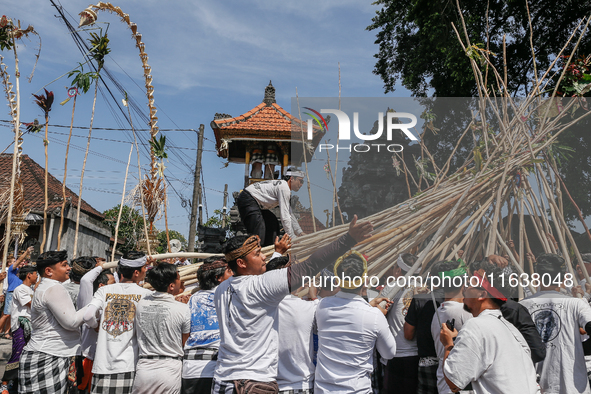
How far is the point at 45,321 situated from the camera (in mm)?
3033

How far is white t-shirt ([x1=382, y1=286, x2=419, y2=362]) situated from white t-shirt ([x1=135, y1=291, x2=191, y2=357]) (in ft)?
4.42

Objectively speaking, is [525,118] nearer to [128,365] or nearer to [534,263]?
[534,263]

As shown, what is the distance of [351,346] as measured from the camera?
2291mm

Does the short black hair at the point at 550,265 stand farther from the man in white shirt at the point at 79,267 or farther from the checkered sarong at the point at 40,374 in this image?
the man in white shirt at the point at 79,267

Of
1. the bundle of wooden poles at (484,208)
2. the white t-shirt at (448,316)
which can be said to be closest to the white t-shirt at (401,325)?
the white t-shirt at (448,316)

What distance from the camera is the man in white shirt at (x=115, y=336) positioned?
2709 mm

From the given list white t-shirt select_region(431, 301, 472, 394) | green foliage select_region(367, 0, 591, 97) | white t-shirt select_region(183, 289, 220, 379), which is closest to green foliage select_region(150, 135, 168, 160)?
white t-shirt select_region(183, 289, 220, 379)

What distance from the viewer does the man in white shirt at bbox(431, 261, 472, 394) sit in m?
2.52

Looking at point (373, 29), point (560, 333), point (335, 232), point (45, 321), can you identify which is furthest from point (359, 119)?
point (373, 29)

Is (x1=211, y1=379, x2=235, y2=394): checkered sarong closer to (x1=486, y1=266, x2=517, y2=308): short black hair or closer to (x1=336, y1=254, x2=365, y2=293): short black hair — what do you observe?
(x1=336, y1=254, x2=365, y2=293): short black hair

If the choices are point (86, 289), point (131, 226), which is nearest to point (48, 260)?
point (86, 289)

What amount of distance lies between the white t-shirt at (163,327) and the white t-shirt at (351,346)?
0.88 metres

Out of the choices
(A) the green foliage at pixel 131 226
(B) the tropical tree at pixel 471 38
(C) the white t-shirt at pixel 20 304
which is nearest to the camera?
(C) the white t-shirt at pixel 20 304

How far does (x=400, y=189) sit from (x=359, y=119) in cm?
49
